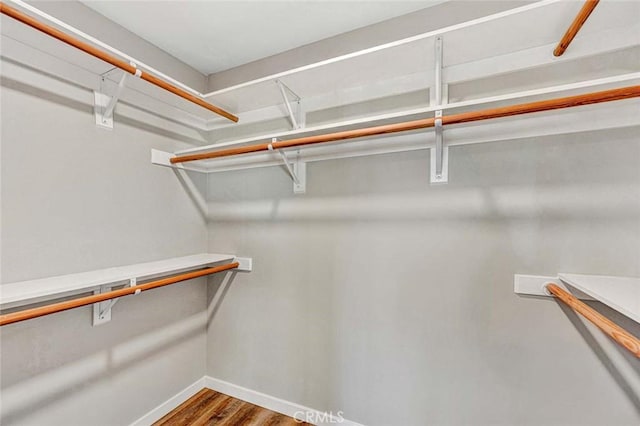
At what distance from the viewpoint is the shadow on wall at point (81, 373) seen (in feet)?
3.98

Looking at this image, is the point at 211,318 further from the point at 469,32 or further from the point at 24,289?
the point at 469,32

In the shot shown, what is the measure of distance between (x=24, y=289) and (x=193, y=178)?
3.61ft

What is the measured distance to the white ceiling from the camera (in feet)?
4.83

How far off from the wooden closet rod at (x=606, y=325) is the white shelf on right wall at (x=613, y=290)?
0.05m

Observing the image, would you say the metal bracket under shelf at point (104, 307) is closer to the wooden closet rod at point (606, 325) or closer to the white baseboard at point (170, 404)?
the white baseboard at point (170, 404)

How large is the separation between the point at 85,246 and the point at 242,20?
1.41m

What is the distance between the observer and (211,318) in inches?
83.2

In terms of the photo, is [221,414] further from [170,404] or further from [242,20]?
[242,20]

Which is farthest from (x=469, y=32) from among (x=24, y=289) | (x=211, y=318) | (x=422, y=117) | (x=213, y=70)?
(x=211, y=318)

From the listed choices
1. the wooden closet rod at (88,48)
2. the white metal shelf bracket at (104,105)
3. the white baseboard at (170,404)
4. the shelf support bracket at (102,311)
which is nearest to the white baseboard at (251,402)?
the white baseboard at (170,404)

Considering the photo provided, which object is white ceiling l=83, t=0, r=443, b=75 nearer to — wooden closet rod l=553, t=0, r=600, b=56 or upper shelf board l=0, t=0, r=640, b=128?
upper shelf board l=0, t=0, r=640, b=128

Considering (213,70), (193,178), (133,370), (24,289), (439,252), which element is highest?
(213,70)

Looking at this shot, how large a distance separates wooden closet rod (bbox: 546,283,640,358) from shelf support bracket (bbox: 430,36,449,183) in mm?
634

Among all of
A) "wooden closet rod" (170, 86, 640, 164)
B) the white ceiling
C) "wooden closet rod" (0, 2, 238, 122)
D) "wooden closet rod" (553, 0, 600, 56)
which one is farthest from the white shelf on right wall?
"wooden closet rod" (0, 2, 238, 122)
